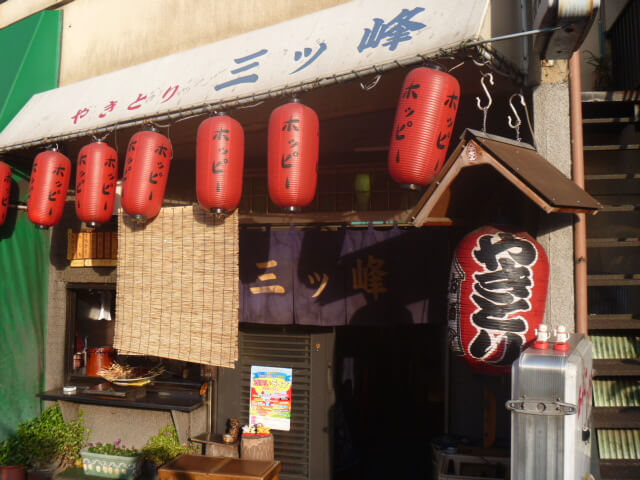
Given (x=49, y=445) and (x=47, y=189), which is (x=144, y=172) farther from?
(x=49, y=445)

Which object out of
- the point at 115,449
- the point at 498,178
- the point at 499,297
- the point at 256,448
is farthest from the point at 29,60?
the point at 499,297

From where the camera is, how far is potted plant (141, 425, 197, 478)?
29.5 feet

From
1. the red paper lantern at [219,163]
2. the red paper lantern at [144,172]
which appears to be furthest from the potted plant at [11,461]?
the red paper lantern at [219,163]

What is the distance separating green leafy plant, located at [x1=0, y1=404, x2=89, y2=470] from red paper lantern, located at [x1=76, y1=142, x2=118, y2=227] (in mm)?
3973

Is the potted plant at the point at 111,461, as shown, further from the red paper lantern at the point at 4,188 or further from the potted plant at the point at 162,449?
the red paper lantern at the point at 4,188

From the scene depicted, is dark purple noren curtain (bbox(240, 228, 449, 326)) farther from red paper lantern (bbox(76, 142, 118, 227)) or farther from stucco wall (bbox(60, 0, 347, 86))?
stucco wall (bbox(60, 0, 347, 86))

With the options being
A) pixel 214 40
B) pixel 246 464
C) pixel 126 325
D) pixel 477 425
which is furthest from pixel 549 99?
pixel 126 325

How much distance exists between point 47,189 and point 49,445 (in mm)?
4531

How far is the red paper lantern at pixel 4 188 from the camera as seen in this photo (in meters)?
9.69

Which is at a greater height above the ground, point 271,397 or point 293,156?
point 293,156

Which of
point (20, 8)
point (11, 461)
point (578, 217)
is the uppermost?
point (20, 8)

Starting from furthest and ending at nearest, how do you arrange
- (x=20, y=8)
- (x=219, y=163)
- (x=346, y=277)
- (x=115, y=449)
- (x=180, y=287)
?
(x=20, y=8) → (x=115, y=449) → (x=180, y=287) → (x=346, y=277) → (x=219, y=163)

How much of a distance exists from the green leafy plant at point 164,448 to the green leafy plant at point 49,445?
4.95ft

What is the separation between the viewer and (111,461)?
29.5 feet
